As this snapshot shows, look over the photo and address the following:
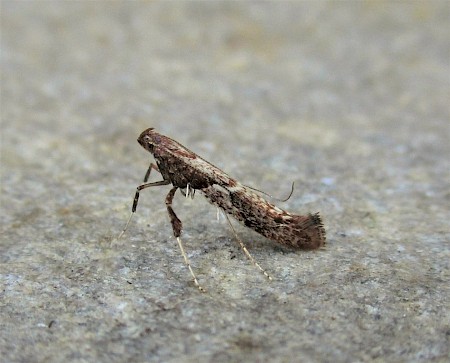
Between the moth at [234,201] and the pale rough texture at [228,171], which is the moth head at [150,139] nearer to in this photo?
the moth at [234,201]

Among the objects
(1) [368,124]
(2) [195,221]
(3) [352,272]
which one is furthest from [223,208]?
(1) [368,124]

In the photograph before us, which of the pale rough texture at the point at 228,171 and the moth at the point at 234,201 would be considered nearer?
the pale rough texture at the point at 228,171

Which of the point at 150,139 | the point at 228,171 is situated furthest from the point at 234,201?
the point at 228,171

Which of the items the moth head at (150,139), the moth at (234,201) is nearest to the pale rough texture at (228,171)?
the moth at (234,201)

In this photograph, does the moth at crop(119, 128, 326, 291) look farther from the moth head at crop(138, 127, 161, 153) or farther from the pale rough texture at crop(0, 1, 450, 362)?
the pale rough texture at crop(0, 1, 450, 362)

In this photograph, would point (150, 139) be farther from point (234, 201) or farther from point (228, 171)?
point (228, 171)

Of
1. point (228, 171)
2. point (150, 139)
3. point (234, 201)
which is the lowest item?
point (234, 201)

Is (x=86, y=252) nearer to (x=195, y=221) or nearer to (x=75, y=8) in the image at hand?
(x=195, y=221)
